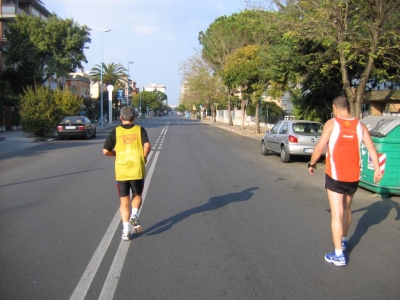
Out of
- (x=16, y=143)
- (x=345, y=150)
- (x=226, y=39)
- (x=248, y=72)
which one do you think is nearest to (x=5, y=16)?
(x=226, y=39)

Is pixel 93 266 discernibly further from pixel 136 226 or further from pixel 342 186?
pixel 342 186

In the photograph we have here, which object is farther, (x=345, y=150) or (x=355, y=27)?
(x=355, y=27)

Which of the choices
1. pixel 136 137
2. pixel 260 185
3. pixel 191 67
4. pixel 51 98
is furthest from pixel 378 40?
pixel 191 67

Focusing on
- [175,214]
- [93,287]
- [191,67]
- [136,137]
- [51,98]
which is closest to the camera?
[93,287]

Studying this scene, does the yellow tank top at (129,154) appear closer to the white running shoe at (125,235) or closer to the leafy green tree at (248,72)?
the white running shoe at (125,235)

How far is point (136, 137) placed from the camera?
5.89 meters

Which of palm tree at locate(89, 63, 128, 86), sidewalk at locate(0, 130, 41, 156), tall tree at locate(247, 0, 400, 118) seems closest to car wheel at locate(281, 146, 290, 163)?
tall tree at locate(247, 0, 400, 118)

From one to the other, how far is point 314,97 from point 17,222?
18.8 meters

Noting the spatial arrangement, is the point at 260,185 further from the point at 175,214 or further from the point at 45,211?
the point at 45,211

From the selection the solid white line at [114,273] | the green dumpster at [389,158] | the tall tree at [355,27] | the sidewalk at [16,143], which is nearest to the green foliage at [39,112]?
the sidewalk at [16,143]

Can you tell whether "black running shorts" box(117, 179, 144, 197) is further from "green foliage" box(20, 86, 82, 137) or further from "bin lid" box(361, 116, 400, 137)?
"green foliage" box(20, 86, 82, 137)

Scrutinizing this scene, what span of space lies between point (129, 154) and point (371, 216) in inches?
176

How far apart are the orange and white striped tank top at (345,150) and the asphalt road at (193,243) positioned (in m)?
1.07

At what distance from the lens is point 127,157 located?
5863mm
